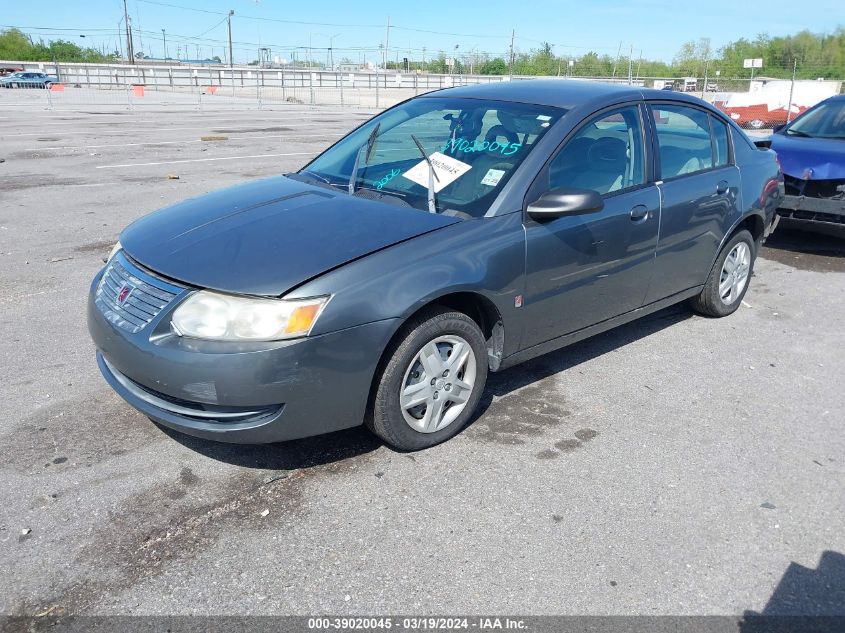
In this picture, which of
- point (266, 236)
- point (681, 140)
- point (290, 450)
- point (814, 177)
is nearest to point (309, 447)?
point (290, 450)

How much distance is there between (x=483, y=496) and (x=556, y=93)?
2495mm

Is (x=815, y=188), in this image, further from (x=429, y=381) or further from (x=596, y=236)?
(x=429, y=381)

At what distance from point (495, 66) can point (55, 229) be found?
38706mm

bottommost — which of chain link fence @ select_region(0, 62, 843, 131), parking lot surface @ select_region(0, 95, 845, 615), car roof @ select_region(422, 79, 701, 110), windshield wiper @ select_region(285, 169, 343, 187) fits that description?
parking lot surface @ select_region(0, 95, 845, 615)

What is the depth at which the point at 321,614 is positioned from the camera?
2.53 m

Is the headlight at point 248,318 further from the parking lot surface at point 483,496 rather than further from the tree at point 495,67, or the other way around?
the tree at point 495,67

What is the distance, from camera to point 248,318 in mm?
3002

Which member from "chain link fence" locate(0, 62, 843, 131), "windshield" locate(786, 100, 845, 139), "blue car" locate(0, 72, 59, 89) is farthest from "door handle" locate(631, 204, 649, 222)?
"blue car" locate(0, 72, 59, 89)

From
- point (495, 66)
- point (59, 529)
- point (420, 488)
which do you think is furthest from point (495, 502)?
point (495, 66)

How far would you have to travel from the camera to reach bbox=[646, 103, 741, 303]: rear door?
4.61 m

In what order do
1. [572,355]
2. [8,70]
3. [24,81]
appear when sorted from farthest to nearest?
[8,70], [24,81], [572,355]

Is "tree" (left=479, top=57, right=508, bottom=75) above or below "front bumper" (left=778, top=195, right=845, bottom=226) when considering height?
above

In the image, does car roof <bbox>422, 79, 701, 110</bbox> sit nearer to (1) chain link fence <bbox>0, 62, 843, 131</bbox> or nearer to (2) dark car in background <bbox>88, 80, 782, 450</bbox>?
(2) dark car in background <bbox>88, 80, 782, 450</bbox>

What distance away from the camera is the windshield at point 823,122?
8086 mm
